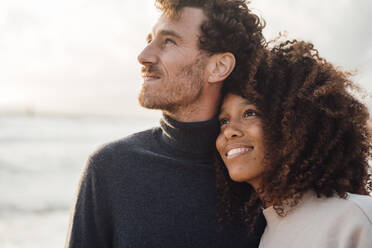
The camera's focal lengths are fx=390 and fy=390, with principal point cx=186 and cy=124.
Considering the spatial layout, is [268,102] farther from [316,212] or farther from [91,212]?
[91,212]

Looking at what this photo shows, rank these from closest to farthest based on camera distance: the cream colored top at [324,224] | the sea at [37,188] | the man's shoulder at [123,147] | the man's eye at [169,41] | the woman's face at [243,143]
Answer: the cream colored top at [324,224] → the woman's face at [243,143] → the man's shoulder at [123,147] → the man's eye at [169,41] → the sea at [37,188]

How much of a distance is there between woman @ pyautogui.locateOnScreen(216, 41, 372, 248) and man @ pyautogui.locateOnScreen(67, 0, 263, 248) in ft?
0.61

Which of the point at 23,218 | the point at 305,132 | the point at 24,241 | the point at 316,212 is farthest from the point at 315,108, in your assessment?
the point at 23,218

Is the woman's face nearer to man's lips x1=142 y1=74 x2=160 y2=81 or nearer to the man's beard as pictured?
the man's beard

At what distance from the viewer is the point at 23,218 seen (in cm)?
700

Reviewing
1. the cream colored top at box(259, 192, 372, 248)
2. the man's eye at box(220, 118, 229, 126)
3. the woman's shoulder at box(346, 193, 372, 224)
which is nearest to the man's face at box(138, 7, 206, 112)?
the man's eye at box(220, 118, 229, 126)

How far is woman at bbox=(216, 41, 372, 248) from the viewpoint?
2107mm

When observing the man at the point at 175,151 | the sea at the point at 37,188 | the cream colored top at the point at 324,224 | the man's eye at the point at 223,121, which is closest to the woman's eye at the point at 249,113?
the man's eye at the point at 223,121

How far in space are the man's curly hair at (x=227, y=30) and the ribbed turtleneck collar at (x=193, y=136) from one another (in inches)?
14.2

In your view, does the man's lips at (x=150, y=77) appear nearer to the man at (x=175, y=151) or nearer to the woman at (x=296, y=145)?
the man at (x=175, y=151)

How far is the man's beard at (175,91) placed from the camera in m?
2.63

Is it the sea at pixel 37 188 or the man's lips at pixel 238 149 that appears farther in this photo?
the sea at pixel 37 188

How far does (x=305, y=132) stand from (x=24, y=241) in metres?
5.16

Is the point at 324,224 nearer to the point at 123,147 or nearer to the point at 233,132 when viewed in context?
A: the point at 233,132
